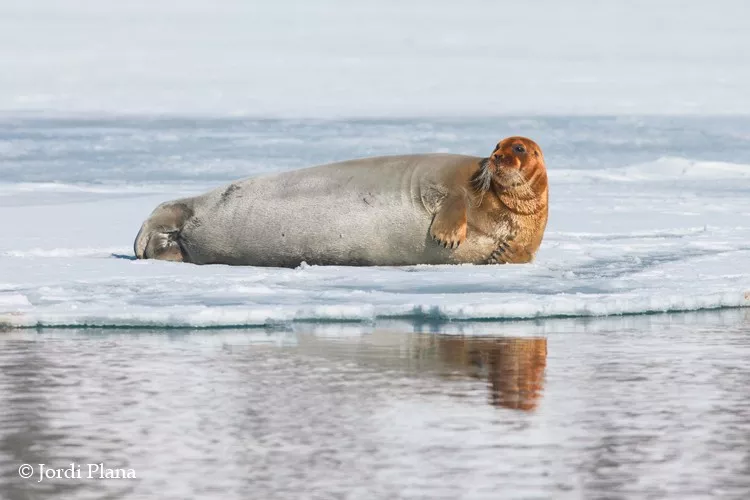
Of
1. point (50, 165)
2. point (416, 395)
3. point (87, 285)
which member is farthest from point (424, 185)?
point (50, 165)

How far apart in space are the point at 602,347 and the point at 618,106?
29207mm

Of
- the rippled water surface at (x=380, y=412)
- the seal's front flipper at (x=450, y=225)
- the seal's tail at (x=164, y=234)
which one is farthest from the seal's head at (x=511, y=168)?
the rippled water surface at (x=380, y=412)

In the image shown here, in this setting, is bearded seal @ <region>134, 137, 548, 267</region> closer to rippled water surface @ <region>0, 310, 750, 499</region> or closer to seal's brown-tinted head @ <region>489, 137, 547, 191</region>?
seal's brown-tinted head @ <region>489, 137, 547, 191</region>

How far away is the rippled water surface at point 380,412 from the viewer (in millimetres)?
4320

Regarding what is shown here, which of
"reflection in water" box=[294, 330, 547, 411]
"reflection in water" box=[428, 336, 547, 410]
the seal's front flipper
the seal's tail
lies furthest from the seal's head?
"reflection in water" box=[428, 336, 547, 410]

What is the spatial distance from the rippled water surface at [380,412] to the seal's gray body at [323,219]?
2742mm

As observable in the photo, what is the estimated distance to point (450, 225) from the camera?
9.88m

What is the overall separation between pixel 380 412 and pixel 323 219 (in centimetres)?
507

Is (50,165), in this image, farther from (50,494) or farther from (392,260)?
(50,494)

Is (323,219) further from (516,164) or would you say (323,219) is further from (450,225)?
(516,164)

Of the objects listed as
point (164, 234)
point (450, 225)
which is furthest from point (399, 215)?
point (164, 234)

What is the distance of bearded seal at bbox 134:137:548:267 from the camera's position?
10.1 m

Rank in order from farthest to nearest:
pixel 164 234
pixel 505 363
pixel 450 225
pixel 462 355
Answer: pixel 164 234 → pixel 450 225 → pixel 462 355 → pixel 505 363

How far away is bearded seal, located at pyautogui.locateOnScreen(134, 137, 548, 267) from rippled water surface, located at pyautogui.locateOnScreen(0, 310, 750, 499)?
272 cm
